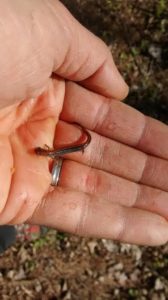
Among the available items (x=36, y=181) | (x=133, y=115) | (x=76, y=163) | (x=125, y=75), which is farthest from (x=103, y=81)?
(x=125, y=75)

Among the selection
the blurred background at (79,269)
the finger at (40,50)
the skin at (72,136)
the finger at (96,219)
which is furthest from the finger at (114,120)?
the blurred background at (79,269)

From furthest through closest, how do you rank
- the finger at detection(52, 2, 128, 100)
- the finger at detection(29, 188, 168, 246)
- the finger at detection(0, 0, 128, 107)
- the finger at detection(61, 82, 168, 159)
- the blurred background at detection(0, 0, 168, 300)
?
the blurred background at detection(0, 0, 168, 300) < the finger at detection(61, 82, 168, 159) < the finger at detection(29, 188, 168, 246) < the finger at detection(52, 2, 128, 100) < the finger at detection(0, 0, 128, 107)

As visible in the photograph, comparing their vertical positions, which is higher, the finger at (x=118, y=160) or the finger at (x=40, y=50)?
the finger at (x=40, y=50)

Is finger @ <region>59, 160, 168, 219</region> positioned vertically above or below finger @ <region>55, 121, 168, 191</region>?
below

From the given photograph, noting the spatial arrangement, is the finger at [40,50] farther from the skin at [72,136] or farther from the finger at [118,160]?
the finger at [118,160]

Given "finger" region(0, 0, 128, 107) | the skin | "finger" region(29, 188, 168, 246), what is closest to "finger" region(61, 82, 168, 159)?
the skin

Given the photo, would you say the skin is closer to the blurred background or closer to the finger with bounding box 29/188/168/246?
the finger with bounding box 29/188/168/246

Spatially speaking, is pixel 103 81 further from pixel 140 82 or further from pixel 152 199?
pixel 140 82

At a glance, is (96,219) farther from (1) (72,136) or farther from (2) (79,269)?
(2) (79,269)
